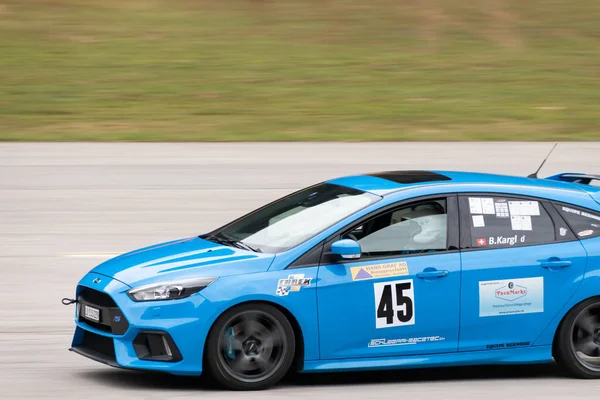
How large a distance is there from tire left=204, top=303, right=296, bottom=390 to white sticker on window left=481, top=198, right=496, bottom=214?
151cm

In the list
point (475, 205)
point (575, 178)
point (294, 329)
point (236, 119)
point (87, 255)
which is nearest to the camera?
point (294, 329)

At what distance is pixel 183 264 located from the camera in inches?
253

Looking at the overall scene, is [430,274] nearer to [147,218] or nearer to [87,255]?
[87,255]

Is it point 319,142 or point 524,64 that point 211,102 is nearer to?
point 319,142

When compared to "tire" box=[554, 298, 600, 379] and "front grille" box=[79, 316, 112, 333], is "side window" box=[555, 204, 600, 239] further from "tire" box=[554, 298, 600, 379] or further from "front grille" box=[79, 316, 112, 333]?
"front grille" box=[79, 316, 112, 333]

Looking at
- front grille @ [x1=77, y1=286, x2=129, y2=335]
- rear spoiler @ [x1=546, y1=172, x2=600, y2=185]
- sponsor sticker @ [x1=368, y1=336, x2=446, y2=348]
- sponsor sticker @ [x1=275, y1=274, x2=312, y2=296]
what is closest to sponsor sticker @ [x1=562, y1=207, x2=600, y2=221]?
rear spoiler @ [x1=546, y1=172, x2=600, y2=185]

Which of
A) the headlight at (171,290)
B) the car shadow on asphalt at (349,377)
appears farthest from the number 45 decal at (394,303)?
the headlight at (171,290)

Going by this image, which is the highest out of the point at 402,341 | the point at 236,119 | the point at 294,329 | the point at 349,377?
the point at 236,119

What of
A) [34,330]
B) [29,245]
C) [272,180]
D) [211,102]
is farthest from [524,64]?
[34,330]

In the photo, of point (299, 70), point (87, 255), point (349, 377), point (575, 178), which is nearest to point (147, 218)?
point (87, 255)

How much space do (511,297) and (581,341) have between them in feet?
2.01

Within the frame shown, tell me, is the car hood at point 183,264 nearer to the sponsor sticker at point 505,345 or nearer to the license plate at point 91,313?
the license plate at point 91,313

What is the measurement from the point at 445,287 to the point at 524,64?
19284 mm

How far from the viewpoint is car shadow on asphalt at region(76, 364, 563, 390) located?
21.4 ft
